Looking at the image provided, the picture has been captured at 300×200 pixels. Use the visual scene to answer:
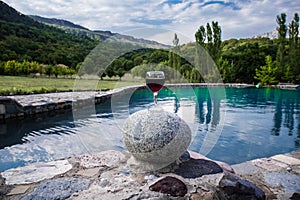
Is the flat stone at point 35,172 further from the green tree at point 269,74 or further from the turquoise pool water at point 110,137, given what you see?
the green tree at point 269,74

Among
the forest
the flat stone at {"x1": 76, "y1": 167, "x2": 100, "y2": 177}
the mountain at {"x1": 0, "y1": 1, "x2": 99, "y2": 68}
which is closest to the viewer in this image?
the flat stone at {"x1": 76, "y1": 167, "x2": 100, "y2": 177}

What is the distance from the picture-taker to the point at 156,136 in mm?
2195

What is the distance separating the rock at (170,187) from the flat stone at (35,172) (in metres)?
1.07

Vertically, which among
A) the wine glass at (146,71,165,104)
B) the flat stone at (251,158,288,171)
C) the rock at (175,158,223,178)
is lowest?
the flat stone at (251,158,288,171)

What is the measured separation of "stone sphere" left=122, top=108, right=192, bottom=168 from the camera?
2209mm

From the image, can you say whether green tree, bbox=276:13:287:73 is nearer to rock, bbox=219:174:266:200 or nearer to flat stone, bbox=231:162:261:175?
flat stone, bbox=231:162:261:175

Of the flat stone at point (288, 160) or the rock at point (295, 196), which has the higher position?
the flat stone at point (288, 160)

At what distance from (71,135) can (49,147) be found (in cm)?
88

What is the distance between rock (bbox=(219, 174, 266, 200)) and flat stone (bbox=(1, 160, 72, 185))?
157 centimetres

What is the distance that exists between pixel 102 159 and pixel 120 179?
25.8 inches

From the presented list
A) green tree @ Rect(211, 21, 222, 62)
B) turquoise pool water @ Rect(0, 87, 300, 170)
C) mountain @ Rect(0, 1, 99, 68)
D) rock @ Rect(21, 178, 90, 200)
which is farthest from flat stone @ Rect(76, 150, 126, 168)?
green tree @ Rect(211, 21, 222, 62)

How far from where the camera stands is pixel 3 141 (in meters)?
4.80

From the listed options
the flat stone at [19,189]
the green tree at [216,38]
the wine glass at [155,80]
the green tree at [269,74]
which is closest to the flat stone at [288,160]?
the wine glass at [155,80]

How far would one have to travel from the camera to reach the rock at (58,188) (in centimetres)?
191
